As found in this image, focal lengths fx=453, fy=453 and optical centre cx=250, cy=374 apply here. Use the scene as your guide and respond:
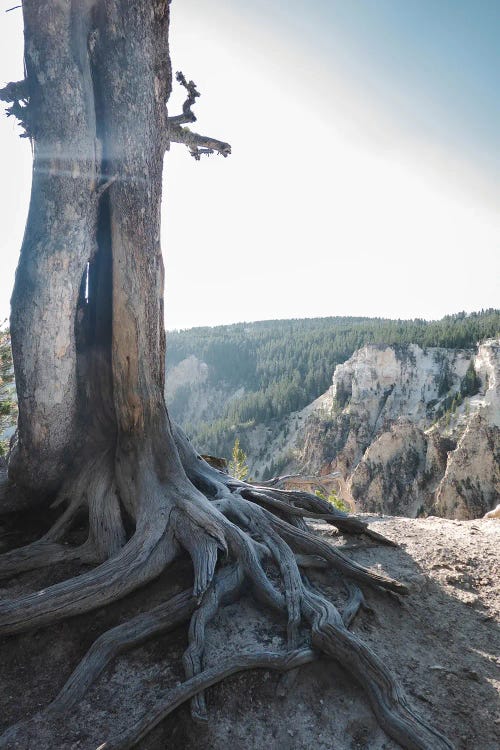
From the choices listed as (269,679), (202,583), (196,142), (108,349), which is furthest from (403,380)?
(269,679)

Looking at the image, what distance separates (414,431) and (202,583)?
4879 cm

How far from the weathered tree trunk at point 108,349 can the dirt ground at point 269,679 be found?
185 mm

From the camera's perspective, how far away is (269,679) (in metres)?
2.68

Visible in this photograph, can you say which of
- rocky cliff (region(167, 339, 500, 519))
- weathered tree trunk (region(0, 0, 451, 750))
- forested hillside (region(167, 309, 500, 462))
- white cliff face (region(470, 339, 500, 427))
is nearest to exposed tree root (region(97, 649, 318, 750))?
weathered tree trunk (region(0, 0, 451, 750))

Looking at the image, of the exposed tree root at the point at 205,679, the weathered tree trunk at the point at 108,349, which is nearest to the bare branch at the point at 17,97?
the weathered tree trunk at the point at 108,349

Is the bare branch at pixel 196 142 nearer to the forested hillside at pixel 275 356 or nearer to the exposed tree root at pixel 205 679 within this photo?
the exposed tree root at pixel 205 679

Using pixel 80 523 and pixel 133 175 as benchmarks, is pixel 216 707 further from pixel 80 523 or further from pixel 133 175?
pixel 133 175

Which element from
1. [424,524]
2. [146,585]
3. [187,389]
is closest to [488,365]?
[424,524]

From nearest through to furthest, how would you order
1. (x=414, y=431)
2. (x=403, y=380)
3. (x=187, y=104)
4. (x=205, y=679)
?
(x=205, y=679), (x=187, y=104), (x=414, y=431), (x=403, y=380)

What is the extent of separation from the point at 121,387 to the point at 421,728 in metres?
3.49

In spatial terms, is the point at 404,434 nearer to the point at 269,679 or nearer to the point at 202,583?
the point at 202,583

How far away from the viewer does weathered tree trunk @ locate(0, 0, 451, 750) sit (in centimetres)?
365

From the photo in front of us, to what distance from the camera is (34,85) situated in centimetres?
405

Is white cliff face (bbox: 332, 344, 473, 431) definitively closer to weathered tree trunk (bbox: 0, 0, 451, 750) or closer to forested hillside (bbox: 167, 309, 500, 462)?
forested hillside (bbox: 167, 309, 500, 462)
